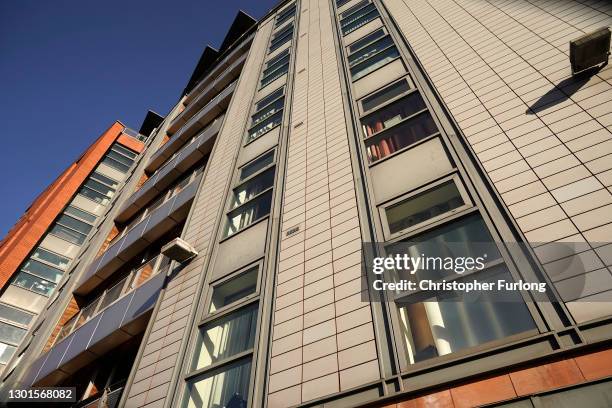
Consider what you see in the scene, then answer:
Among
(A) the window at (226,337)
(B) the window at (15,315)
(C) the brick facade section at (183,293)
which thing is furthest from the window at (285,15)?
(B) the window at (15,315)

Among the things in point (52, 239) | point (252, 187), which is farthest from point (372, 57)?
point (52, 239)

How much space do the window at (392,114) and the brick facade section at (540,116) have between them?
727 mm

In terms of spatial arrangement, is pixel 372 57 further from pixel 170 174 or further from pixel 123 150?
pixel 123 150

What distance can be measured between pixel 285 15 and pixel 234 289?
22.0 meters

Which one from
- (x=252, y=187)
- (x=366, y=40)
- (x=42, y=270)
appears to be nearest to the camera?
(x=252, y=187)

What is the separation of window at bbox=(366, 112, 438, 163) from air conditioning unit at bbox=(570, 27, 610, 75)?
264cm

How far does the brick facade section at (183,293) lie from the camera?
720cm

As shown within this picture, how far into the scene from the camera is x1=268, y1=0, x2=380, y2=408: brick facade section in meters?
5.21

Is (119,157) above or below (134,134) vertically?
below

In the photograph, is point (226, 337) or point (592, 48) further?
point (226, 337)

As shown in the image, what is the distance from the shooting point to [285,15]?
25.1m

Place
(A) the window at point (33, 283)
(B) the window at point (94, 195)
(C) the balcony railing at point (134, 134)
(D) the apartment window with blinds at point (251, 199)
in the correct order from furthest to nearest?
(C) the balcony railing at point (134, 134), (B) the window at point (94, 195), (A) the window at point (33, 283), (D) the apartment window with blinds at point (251, 199)

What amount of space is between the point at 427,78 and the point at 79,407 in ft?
43.7
